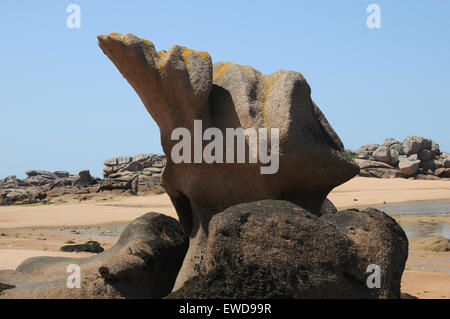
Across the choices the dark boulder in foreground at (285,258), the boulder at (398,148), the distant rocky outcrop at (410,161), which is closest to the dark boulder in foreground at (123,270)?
the dark boulder in foreground at (285,258)

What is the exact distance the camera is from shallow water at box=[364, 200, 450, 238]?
1731cm

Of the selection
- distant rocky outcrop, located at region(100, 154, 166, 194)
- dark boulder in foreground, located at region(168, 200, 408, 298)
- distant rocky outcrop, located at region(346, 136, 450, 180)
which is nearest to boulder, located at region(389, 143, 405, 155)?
distant rocky outcrop, located at region(346, 136, 450, 180)

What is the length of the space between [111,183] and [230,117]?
35418 mm

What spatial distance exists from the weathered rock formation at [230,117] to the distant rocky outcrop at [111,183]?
109ft

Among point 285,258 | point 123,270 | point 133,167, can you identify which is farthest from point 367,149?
point 285,258

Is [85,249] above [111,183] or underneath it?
above

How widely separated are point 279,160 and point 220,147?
790mm

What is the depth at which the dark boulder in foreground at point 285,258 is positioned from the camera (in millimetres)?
4996

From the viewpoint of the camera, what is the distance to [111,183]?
136 feet

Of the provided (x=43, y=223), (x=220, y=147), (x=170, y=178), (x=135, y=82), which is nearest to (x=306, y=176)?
(x=220, y=147)

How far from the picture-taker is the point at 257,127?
691cm

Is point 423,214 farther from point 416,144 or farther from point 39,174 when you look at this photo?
point 39,174
